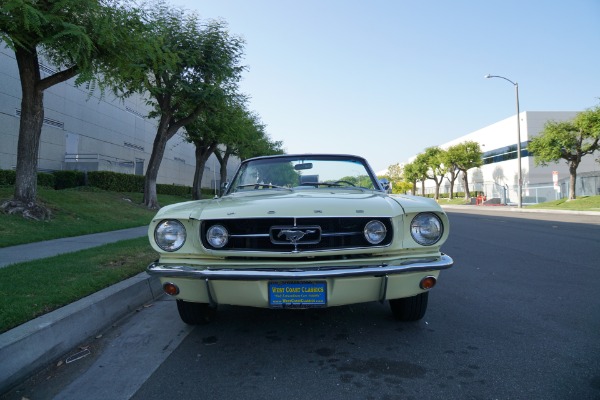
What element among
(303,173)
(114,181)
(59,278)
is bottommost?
(59,278)

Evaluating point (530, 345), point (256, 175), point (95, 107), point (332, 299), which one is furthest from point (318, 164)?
point (95, 107)

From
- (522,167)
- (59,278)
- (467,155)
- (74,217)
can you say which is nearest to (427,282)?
(59,278)

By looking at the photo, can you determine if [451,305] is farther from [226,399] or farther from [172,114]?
[172,114]

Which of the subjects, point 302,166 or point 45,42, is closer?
point 302,166

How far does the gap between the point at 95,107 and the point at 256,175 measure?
2278 cm

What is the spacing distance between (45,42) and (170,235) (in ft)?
22.9

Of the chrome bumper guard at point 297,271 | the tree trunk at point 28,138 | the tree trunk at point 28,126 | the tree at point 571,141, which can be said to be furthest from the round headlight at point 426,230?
the tree at point 571,141

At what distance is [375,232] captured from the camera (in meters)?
2.89

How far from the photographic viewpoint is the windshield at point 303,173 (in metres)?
4.41

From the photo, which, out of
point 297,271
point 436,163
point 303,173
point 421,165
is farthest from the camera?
point 421,165

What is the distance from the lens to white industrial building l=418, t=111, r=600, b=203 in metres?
36.4

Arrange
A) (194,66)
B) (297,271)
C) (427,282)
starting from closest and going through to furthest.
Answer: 1. (297,271)
2. (427,282)
3. (194,66)

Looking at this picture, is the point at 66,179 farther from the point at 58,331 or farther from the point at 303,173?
the point at 58,331

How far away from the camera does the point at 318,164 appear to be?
15.4ft
